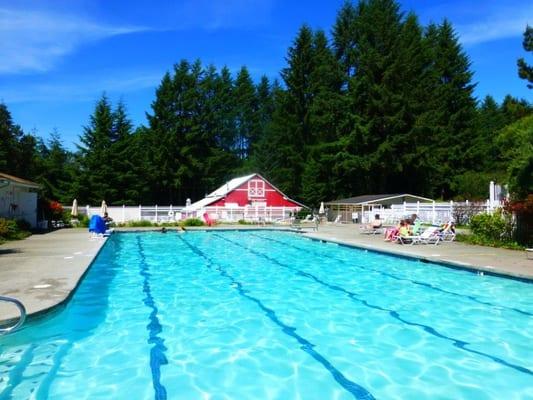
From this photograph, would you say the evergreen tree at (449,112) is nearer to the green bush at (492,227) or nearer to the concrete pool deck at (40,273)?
the green bush at (492,227)

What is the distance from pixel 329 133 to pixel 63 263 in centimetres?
4363

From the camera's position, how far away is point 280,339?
23.9ft

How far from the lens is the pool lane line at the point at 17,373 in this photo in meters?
5.11

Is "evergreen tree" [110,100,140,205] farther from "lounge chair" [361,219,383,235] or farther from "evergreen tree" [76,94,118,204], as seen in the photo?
"lounge chair" [361,219,383,235]

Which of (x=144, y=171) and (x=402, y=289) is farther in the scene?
(x=144, y=171)

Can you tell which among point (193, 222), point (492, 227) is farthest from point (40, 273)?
point (193, 222)

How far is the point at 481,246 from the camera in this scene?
58.2 ft

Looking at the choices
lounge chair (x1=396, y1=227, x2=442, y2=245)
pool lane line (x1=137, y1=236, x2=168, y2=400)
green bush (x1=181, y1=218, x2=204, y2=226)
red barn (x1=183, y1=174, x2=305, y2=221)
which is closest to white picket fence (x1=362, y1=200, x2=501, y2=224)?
lounge chair (x1=396, y1=227, x2=442, y2=245)

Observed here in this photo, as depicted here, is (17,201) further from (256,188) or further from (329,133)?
(329,133)

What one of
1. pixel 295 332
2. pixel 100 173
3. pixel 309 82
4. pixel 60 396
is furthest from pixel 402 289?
pixel 309 82

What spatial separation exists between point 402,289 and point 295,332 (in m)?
4.24

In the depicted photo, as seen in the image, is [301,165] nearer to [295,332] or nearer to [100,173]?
[100,173]

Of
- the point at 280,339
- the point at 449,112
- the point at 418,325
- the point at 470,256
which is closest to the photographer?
the point at 280,339

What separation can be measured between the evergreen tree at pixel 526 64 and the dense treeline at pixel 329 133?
43.8 feet
